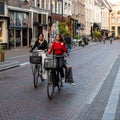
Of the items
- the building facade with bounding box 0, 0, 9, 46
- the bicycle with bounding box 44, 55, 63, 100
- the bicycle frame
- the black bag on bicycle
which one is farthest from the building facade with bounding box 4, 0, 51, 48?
the bicycle with bounding box 44, 55, 63, 100

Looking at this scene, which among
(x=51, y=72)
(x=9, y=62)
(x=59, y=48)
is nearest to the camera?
(x=51, y=72)

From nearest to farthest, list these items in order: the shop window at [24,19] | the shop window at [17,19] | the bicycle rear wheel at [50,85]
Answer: the bicycle rear wheel at [50,85] < the shop window at [17,19] < the shop window at [24,19]

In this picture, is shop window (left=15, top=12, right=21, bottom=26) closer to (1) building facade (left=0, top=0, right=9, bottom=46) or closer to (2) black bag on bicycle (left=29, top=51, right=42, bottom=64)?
(1) building facade (left=0, top=0, right=9, bottom=46)

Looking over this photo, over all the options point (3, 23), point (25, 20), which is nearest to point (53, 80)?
point (3, 23)

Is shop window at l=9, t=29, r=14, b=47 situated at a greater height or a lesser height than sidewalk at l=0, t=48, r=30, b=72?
greater

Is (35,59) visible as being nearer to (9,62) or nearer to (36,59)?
(36,59)

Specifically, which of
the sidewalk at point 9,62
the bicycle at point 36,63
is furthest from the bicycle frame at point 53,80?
the sidewalk at point 9,62

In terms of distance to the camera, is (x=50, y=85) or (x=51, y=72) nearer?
(x=50, y=85)

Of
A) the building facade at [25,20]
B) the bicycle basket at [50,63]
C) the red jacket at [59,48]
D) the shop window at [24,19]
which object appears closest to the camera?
the bicycle basket at [50,63]

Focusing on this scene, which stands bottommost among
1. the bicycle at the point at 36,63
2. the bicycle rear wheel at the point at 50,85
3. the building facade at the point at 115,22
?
the bicycle rear wheel at the point at 50,85

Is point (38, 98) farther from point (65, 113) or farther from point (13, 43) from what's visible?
point (13, 43)

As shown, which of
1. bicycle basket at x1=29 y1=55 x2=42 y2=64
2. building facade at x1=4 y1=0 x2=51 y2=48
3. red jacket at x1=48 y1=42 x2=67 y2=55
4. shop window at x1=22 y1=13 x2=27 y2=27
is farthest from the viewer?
shop window at x1=22 y1=13 x2=27 y2=27

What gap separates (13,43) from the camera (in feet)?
135

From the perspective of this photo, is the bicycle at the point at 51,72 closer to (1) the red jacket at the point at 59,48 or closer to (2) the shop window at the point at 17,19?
(1) the red jacket at the point at 59,48
